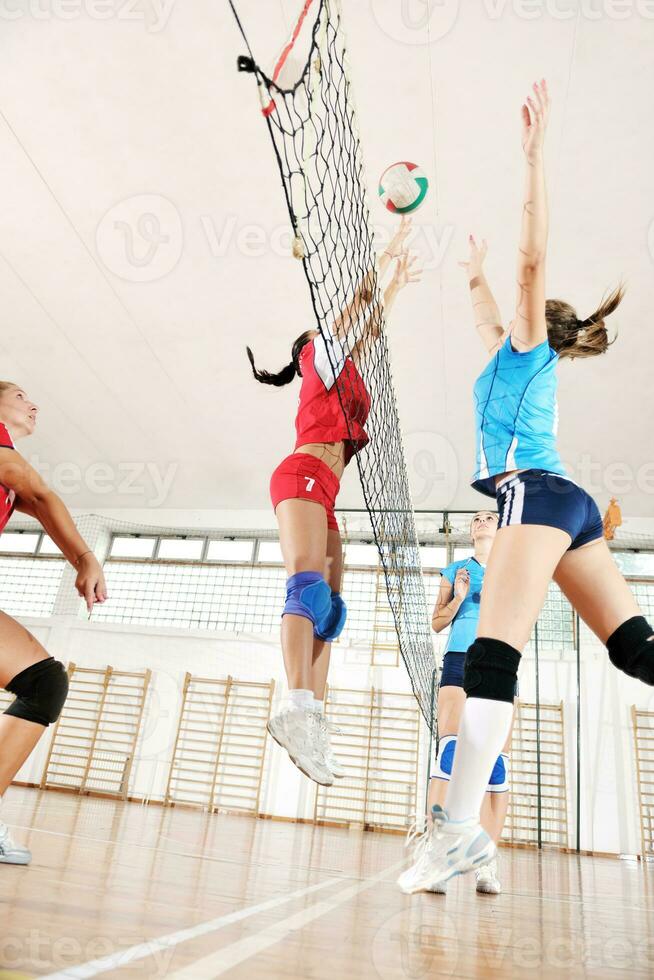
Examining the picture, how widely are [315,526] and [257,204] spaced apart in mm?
5541

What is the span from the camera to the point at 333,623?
2332mm

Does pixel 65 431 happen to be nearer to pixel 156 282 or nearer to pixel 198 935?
pixel 156 282

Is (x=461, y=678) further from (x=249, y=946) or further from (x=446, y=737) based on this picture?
(x=249, y=946)

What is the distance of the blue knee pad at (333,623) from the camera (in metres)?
2.29

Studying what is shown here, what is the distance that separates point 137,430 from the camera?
10852 millimetres

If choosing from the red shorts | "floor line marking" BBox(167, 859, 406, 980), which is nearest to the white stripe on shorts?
the red shorts

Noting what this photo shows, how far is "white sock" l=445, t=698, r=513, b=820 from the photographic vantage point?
1.54m
